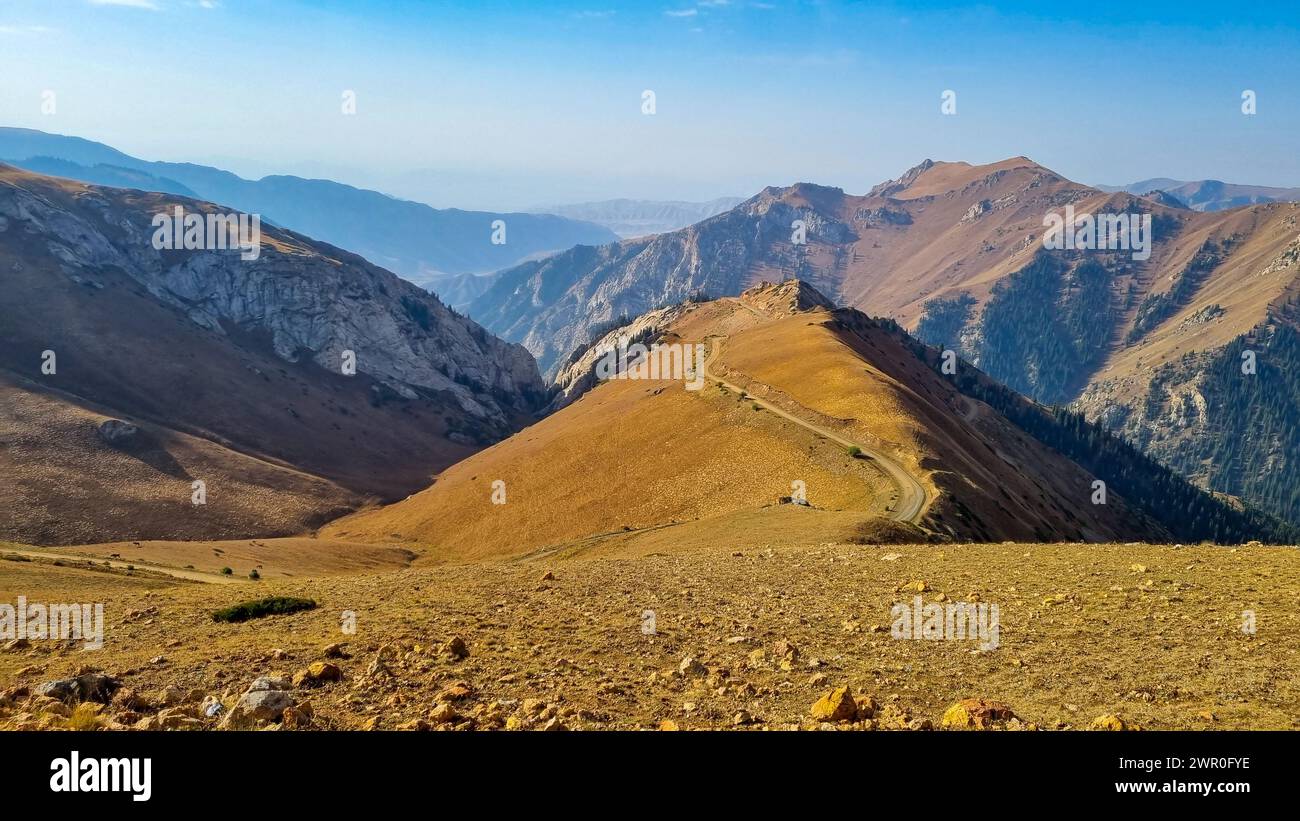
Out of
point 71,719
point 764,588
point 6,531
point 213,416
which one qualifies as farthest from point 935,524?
point 213,416

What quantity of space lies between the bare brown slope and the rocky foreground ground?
18.1 m

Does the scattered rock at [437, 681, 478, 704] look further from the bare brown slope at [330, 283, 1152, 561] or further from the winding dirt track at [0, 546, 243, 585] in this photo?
the winding dirt track at [0, 546, 243, 585]

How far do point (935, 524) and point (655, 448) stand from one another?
131 ft

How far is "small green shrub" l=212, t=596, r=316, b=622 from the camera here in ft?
86.2

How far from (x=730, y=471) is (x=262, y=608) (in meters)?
48.7

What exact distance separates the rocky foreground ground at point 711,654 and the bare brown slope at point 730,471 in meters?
18.1

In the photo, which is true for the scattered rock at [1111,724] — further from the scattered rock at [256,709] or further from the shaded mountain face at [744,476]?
the shaded mountain face at [744,476]

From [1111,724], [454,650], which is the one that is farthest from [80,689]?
[1111,724]

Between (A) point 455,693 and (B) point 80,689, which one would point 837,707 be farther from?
(B) point 80,689

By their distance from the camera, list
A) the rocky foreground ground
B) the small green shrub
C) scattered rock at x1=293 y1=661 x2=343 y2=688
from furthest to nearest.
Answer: the small green shrub
scattered rock at x1=293 y1=661 x2=343 y2=688
the rocky foreground ground

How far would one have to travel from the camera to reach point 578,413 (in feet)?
447

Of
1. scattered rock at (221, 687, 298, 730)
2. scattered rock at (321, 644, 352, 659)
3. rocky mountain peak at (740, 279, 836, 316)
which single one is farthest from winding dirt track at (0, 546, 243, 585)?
rocky mountain peak at (740, 279, 836, 316)

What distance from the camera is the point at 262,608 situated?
27.1 meters
